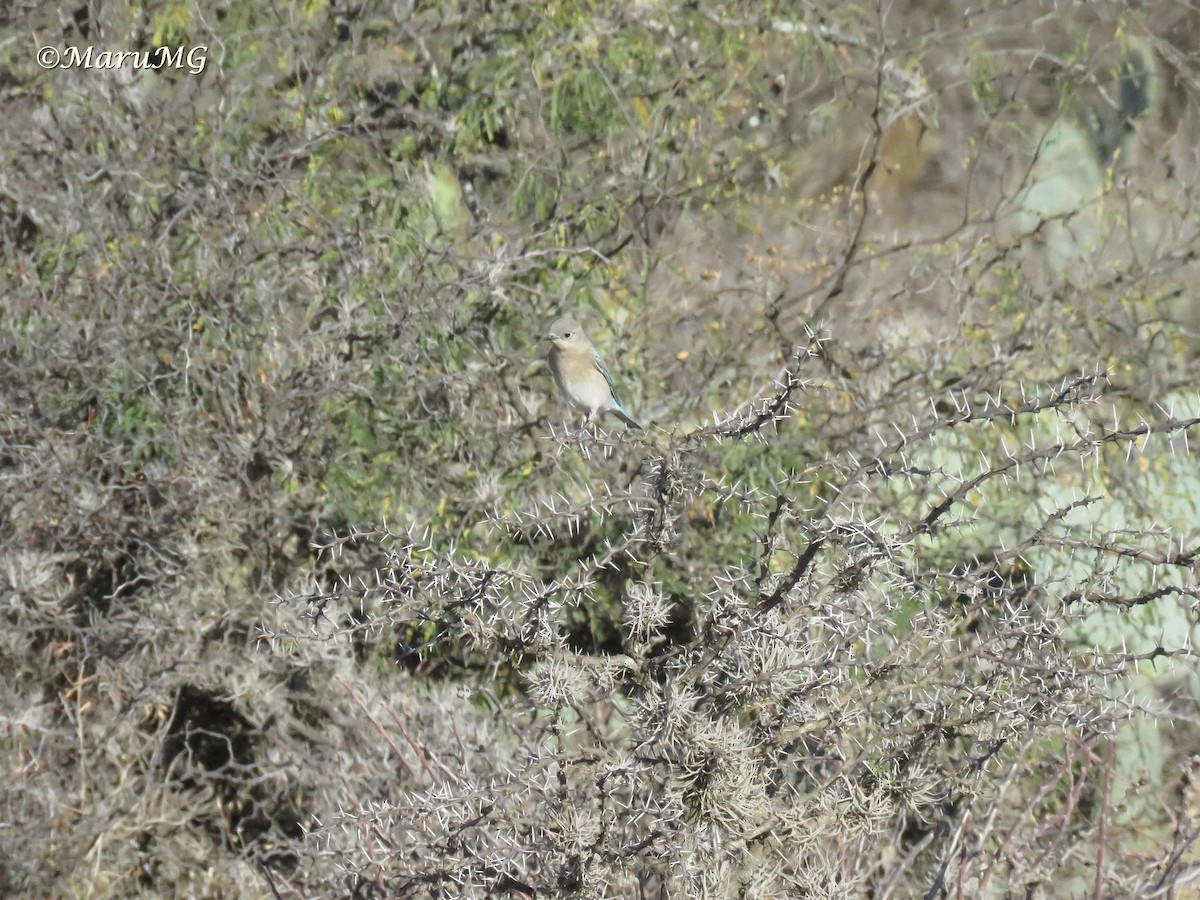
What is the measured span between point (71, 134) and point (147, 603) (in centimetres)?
168

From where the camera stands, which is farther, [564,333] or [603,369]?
[603,369]

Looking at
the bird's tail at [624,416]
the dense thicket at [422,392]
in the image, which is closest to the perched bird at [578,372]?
the bird's tail at [624,416]

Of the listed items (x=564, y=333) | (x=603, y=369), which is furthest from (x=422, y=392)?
(x=603, y=369)

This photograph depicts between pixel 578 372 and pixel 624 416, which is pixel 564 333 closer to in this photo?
pixel 578 372

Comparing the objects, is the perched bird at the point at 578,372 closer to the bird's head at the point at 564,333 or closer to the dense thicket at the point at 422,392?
the bird's head at the point at 564,333

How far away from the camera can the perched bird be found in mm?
4785

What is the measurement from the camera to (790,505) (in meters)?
2.38

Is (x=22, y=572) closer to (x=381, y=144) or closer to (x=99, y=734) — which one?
(x=99, y=734)

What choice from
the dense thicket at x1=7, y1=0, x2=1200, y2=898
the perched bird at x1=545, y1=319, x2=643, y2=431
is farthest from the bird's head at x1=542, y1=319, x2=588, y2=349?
the dense thicket at x1=7, y1=0, x2=1200, y2=898

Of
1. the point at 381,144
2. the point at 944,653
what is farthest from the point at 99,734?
the point at 944,653

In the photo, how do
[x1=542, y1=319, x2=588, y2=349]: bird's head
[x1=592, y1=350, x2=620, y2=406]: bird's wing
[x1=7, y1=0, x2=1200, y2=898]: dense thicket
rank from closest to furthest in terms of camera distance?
[x1=7, y1=0, x2=1200, y2=898]: dense thicket, [x1=542, y1=319, x2=588, y2=349]: bird's head, [x1=592, y1=350, x2=620, y2=406]: bird's wing

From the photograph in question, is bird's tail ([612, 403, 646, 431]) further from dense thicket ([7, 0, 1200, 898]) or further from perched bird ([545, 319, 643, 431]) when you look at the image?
dense thicket ([7, 0, 1200, 898])

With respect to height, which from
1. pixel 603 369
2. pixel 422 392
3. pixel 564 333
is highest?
pixel 564 333

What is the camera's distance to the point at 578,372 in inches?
192
